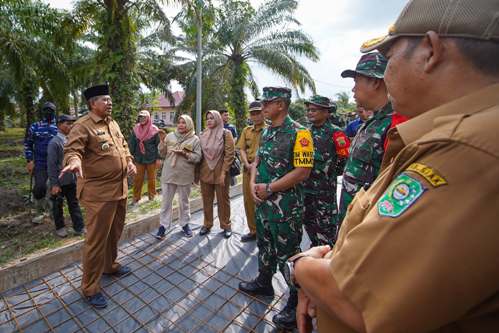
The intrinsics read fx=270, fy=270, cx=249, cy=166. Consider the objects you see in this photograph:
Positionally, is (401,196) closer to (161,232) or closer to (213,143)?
(213,143)

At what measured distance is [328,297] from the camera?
Answer: 71cm

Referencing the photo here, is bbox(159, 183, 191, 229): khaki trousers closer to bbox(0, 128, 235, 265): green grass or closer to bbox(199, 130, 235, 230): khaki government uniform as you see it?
bbox(199, 130, 235, 230): khaki government uniform

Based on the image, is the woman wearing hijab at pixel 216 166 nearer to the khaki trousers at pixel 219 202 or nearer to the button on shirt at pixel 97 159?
the khaki trousers at pixel 219 202

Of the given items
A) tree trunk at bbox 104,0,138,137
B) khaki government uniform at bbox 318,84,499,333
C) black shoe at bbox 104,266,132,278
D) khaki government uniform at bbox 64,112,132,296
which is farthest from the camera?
tree trunk at bbox 104,0,138,137

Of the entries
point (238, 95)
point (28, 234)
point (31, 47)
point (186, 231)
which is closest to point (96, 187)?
point (186, 231)

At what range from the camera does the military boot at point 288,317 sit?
7.23ft

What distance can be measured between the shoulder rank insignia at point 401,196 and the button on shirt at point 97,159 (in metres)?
2.51

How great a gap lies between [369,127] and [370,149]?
17cm

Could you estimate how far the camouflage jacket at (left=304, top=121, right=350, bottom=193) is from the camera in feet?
10.1

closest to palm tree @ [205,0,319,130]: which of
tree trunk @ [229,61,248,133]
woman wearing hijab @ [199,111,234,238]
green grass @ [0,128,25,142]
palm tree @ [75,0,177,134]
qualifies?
tree trunk @ [229,61,248,133]

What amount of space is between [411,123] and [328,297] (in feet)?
1.68

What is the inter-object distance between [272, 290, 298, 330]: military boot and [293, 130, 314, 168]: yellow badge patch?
105cm

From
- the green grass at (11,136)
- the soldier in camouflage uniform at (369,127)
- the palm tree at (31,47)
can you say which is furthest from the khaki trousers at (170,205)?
the green grass at (11,136)

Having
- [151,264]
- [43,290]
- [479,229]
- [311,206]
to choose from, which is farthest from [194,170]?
[479,229]
